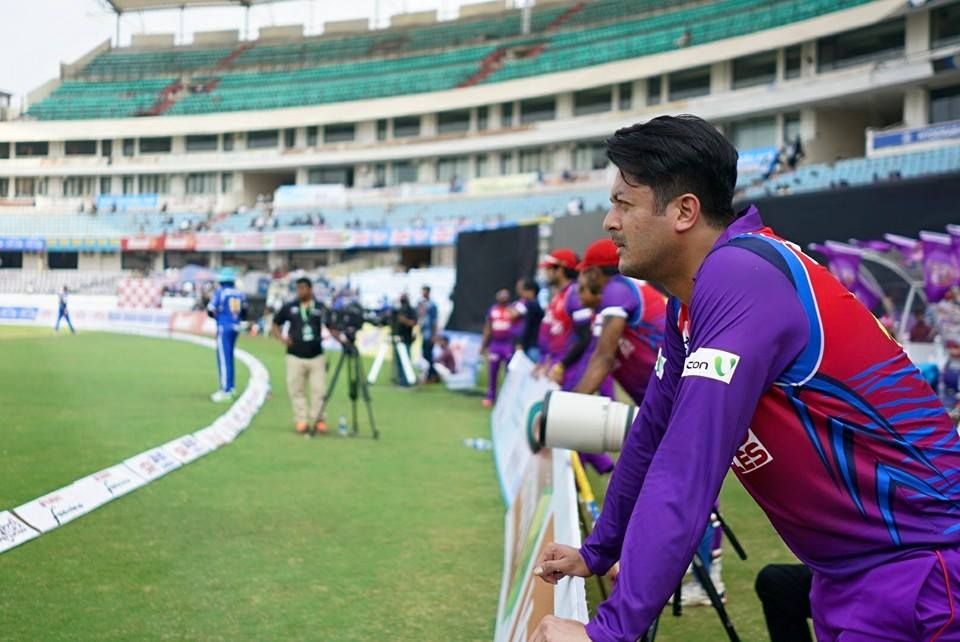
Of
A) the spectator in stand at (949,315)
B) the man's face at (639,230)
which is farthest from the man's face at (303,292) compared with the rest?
the man's face at (639,230)

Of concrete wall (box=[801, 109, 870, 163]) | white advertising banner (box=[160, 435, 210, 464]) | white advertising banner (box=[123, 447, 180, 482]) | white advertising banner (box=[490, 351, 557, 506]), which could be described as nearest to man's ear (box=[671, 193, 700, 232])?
white advertising banner (box=[490, 351, 557, 506])

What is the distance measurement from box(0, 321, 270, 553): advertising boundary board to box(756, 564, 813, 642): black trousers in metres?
4.23

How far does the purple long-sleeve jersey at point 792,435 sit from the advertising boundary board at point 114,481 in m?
4.63

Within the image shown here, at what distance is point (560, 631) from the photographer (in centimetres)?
172

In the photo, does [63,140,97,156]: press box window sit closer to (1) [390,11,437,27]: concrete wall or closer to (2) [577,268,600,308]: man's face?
(2) [577,268,600,308]: man's face

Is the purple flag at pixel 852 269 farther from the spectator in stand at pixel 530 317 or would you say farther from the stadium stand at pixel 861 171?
the stadium stand at pixel 861 171

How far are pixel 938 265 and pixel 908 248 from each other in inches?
29.7

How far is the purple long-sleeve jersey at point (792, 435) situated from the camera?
165 cm

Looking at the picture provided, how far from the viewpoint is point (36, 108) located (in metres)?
5.71

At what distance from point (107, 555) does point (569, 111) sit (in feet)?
159

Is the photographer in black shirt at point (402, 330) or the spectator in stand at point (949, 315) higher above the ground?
the spectator in stand at point (949, 315)

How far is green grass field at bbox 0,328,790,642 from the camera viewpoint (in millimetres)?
4547

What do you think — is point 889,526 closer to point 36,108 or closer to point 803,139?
point 36,108

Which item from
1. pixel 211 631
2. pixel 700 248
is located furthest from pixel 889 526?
pixel 211 631
